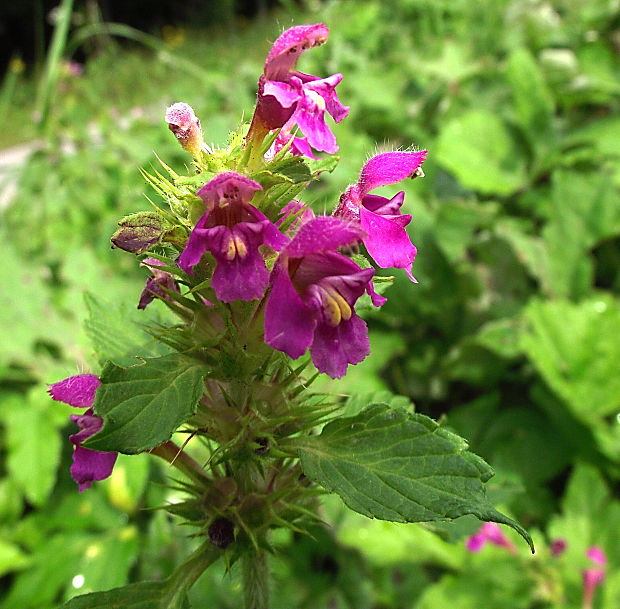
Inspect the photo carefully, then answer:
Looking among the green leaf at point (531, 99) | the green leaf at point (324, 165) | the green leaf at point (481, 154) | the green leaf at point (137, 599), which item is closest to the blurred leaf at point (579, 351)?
the green leaf at point (481, 154)

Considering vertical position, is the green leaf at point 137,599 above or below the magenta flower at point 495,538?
above

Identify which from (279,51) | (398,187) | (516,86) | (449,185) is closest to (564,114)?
(516,86)

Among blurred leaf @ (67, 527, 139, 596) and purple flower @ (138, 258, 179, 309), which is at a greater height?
purple flower @ (138, 258, 179, 309)

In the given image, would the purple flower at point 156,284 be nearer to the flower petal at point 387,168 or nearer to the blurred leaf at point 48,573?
the flower petal at point 387,168

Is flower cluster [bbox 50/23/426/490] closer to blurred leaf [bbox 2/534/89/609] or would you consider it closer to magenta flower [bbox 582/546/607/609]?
blurred leaf [bbox 2/534/89/609]

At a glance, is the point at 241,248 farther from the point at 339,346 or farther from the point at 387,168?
the point at 387,168

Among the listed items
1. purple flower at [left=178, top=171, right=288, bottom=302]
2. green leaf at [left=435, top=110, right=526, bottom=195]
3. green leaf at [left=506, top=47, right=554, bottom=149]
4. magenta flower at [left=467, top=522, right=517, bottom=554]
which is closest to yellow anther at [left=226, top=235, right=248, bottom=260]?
purple flower at [left=178, top=171, right=288, bottom=302]
